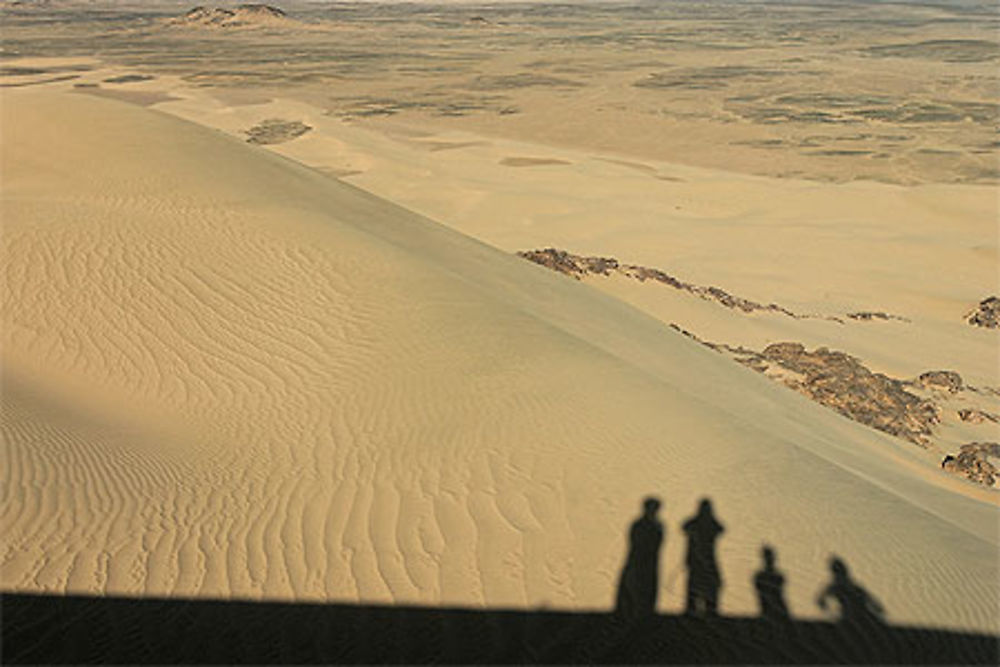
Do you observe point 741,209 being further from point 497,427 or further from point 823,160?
point 497,427

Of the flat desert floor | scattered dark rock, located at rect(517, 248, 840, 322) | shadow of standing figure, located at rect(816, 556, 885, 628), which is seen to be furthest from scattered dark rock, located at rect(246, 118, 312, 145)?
shadow of standing figure, located at rect(816, 556, 885, 628)

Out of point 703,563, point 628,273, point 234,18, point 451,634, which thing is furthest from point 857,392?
point 234,18

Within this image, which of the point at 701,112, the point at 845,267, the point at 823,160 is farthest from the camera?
the point at 701,112

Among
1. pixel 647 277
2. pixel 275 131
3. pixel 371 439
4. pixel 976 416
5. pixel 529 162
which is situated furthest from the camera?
pixel 275 131

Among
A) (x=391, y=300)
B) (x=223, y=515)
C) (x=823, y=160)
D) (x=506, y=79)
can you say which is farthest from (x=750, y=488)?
(x=506, y=79)

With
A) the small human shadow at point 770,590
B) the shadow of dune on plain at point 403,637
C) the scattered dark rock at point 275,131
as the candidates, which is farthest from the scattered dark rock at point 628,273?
the scattered dark rock at point 275,131

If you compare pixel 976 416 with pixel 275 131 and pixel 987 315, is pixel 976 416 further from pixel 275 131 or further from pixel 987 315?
pixel 275 131

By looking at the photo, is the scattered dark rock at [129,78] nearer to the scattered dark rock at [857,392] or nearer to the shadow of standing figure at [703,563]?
the scattered dark rock at [857,392]
